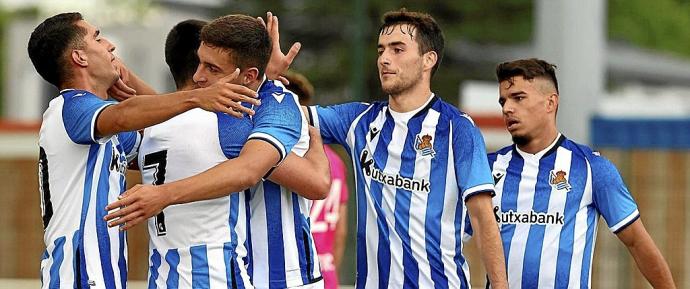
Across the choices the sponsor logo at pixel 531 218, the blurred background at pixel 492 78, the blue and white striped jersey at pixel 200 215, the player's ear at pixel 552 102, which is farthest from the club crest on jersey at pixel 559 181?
the blurred background at pixel 492 78

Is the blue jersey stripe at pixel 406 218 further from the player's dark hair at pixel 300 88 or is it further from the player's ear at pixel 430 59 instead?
the player's dark hair at pixel 300 88

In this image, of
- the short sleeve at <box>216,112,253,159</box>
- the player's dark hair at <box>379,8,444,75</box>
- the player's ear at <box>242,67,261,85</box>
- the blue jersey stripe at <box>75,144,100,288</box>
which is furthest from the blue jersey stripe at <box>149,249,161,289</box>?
the player's dark hair at <box>379,8,444,75</box>

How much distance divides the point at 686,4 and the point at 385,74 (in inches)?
1716

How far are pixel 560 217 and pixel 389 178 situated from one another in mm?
883

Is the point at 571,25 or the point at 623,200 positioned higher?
the point at 571,25

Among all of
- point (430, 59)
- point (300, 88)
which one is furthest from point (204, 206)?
point (300, 88)

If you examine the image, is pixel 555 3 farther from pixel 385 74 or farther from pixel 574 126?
pixel 385 74

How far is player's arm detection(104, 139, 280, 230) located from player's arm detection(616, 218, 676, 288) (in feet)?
6.91

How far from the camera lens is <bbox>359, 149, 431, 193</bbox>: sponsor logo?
5.95 meters

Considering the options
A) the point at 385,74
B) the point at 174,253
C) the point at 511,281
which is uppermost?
the point at 385,74

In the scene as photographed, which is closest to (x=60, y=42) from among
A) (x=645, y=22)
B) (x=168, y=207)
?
(x=168, y=207)

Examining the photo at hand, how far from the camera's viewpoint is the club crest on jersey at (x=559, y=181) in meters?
6.37

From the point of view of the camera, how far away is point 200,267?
507 centimetres

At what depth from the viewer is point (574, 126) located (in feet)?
35.4
